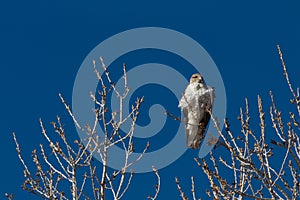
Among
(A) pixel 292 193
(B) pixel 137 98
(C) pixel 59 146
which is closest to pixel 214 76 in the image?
(B) pixel 137 98

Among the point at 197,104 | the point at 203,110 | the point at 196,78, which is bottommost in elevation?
the point at 203,110

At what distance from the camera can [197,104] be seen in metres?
9.46

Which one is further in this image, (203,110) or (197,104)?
(197,104)

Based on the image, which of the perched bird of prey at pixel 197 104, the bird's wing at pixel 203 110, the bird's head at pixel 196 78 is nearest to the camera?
the bird's wing at pixel 203 110

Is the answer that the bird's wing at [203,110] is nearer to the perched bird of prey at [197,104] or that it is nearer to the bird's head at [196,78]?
the perched bird of prey at [197,104]

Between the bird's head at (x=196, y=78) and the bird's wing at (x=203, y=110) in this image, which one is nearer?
the bird's wing at (x=203, y=110)

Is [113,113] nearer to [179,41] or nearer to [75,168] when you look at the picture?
[75,168]

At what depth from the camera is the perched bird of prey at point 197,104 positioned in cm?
868

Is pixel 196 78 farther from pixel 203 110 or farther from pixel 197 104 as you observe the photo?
pixel 203 110

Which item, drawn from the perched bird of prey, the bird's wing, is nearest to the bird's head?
the perched bird of prey

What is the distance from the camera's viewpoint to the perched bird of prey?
8.68m

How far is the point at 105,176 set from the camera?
6.93m

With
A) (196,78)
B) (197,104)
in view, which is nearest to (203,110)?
(197,104)

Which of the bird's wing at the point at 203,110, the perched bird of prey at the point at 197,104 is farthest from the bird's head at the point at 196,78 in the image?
the bird's wing at the point at 203,110
